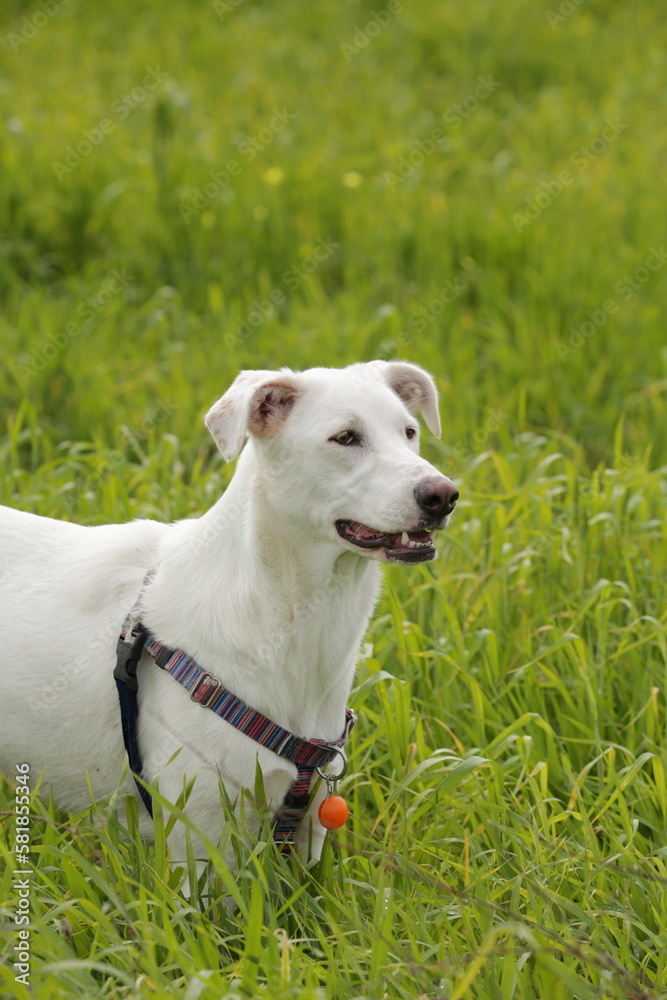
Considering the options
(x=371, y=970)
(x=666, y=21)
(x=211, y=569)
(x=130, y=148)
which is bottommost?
(x=371, y=970)

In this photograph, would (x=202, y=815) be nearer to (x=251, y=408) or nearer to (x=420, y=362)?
(x=251, y=408)

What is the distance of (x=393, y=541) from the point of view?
2529 mm

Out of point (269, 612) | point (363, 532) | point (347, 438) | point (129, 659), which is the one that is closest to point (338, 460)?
point (347, 438)

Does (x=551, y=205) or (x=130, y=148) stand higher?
(x=551, y=205)

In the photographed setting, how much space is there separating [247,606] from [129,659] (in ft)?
1.05

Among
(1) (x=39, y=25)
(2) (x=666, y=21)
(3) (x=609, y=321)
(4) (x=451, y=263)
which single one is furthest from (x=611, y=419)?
(2) (x=666, y=21)

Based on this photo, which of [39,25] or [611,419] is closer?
[611,419]

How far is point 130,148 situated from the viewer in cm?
802

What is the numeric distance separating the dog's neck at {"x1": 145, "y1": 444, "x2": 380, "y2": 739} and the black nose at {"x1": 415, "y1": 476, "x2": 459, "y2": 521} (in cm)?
27

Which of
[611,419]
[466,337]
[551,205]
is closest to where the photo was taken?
[611,419]

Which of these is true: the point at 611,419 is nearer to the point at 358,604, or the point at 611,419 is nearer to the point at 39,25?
the point at 358,604

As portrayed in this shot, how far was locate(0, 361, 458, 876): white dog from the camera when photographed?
2.51 metres

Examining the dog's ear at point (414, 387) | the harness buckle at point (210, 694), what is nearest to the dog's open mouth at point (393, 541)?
the harness buckle at point (210, 694)

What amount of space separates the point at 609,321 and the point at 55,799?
460 centimetres
